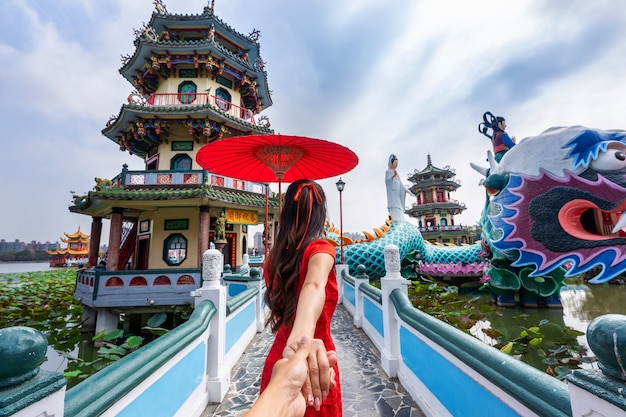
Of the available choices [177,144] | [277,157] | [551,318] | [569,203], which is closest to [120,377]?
[277,157]

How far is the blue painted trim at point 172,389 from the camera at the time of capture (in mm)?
1781

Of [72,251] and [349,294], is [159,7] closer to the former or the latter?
[349,294]


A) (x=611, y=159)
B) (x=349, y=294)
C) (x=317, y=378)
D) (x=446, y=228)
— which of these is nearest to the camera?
(x=317, y=378)

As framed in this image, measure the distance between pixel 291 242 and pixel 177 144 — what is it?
11882mm

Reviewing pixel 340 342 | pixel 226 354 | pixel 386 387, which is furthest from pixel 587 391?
pixel 340 342

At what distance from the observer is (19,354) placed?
2.71 feet

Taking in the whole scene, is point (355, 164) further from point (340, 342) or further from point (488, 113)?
point (488, 113)

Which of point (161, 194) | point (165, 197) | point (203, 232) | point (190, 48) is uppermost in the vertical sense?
point (190, 48)

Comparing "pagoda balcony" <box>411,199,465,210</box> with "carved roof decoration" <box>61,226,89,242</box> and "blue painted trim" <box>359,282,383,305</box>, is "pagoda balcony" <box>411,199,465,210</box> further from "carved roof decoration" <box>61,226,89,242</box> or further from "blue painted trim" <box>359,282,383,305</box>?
"carved roof decoration" <box>61,226,89,242</box>

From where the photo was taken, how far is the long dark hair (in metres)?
1.30

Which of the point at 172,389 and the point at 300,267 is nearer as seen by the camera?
the point at 300,267

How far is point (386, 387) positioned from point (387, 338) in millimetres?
592

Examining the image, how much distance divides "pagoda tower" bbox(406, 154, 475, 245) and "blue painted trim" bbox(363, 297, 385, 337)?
28207 millimetres

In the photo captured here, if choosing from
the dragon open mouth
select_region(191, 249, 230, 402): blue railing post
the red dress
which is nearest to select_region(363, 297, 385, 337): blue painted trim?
select_region(191, 249, 230, 402): blue railing post
